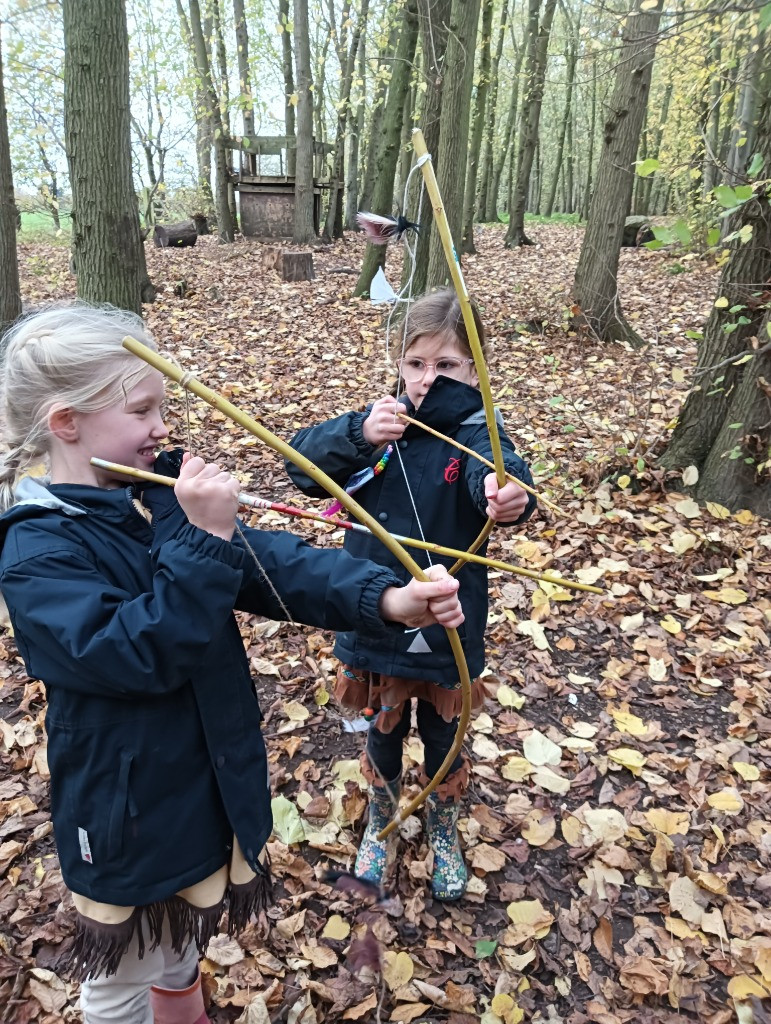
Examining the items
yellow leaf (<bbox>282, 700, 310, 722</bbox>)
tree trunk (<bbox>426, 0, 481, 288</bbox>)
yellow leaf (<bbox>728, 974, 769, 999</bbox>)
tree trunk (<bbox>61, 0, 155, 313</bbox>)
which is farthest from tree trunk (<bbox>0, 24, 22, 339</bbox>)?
yellow leaf (<bbox>728, 974, 769, 999</bbox>)

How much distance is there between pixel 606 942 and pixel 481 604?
1.23 meters

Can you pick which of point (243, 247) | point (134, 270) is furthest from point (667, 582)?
point (243, 247)

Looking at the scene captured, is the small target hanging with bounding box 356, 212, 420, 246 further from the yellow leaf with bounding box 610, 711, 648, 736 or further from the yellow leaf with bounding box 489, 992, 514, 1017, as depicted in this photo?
the yellow leaf with bounding box 610, 711, 648, 736

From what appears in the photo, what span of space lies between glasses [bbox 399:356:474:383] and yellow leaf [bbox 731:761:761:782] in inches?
83.1

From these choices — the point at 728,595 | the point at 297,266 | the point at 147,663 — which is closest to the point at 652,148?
the point at 297,266

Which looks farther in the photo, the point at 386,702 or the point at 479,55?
the point at 479,55

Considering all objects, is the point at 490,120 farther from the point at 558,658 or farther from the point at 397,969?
the point at 397,969

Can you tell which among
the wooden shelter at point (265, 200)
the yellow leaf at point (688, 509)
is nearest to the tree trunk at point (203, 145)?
the wooden shelter at point (265, 200)

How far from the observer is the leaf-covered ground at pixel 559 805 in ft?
6.88

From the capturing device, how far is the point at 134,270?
22.3 feet

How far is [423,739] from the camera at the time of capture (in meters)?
2.36

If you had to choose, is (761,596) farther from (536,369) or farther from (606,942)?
(536,369)

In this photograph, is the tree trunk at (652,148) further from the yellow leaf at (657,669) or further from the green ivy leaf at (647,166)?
the yellow leaf at (657,669)

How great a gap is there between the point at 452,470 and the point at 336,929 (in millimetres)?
1619
